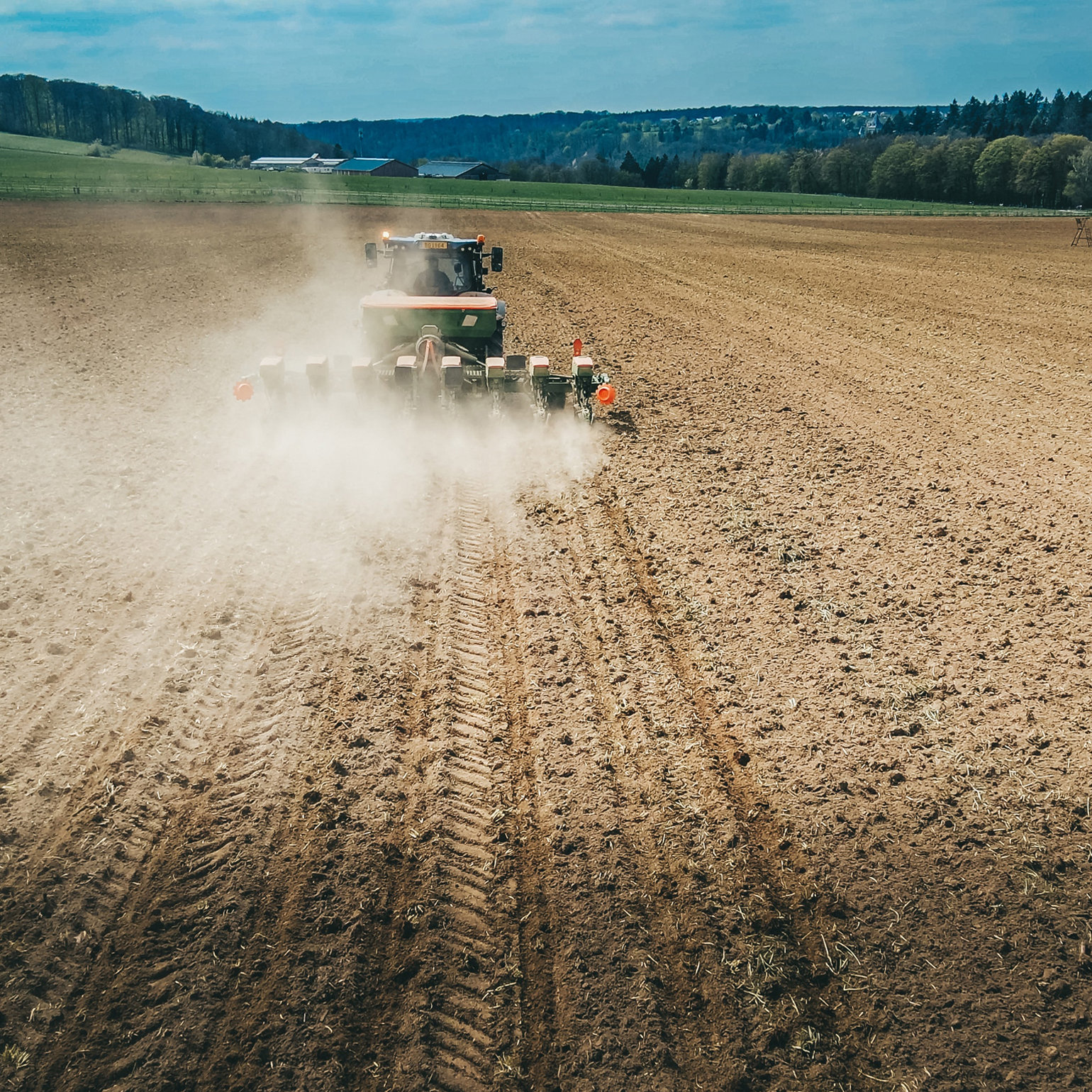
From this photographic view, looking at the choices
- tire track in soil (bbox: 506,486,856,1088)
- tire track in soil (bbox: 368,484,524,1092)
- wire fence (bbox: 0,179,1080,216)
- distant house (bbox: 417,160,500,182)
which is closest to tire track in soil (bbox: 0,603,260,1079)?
tire track in soil (bbox: 368,484,524,1092)

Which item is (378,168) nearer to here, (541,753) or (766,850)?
(541,753)

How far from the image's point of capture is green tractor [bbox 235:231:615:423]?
10.7 m

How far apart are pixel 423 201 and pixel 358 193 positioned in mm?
8018

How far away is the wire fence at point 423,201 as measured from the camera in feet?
184

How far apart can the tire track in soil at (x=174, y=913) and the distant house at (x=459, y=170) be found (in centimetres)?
12879

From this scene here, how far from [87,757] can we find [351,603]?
7.52 feet

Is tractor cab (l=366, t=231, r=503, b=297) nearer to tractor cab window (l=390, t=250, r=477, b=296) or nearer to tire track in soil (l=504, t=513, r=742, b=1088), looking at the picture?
tractor cab window (l=390, t=250, r=477, b=296)

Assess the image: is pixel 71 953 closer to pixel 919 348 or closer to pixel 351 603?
pixel 351 603

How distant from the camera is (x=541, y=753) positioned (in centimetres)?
511

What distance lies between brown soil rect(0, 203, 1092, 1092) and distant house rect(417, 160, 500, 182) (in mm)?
124034

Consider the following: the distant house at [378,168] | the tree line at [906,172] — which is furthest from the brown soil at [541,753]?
the distant house at [378,168]

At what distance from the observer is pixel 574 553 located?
25.8 feet

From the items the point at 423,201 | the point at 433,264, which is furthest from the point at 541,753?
the point at 423,201

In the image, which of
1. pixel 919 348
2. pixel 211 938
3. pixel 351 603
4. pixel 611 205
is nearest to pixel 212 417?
pixel 351 603
